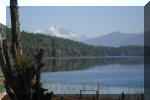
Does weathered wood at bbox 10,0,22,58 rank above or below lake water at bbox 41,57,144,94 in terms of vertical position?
above

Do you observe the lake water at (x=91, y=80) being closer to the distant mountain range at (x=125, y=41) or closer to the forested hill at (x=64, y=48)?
the forested hill at (x=64, y=48)

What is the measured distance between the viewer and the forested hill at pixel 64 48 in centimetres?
3483

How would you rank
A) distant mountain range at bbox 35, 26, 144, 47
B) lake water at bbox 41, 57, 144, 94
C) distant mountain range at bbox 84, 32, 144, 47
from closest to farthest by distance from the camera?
lake water at bbox 41, 57, 144, 94, distant mountain range at bbox 84, 32, 144, 47, distant mountain range at bbox 35, 26, 144, 47

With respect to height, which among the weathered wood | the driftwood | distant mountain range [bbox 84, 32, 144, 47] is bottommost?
the driftwood

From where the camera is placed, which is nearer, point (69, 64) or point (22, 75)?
point (22, 75)

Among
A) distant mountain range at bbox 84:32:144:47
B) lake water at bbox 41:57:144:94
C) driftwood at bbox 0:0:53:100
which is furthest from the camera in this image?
distant mountain range at bbox 84:32:144:47

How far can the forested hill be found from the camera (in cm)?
3483

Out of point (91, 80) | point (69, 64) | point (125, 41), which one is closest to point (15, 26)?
point (91, 80)

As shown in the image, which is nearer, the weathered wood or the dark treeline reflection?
the weathered wood

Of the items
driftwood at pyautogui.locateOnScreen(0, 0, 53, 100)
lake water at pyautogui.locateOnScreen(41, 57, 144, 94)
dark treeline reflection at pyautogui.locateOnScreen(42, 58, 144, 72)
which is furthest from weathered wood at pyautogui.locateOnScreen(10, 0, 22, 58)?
dark treeline reflection at pyautogui.locateOnScreen(42, 58, 144, 72)

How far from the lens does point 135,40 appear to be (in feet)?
340

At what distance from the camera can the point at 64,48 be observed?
149 feet

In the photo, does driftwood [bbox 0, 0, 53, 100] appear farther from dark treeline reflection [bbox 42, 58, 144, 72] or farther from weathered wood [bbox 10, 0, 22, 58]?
dark treeline reflection [bbox 42, 58, 144, 72]

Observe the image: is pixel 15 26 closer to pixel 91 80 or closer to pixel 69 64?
pixel 91 80
